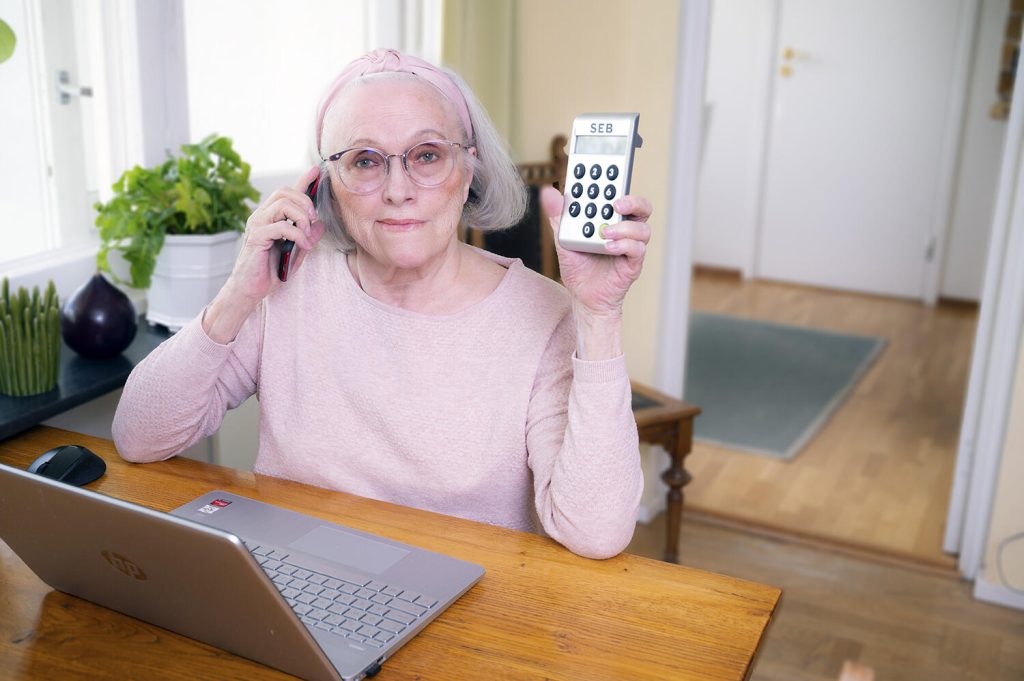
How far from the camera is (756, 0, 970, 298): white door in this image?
189 inches

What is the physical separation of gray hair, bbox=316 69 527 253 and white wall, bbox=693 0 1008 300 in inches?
159

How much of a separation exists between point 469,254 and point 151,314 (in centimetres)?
74

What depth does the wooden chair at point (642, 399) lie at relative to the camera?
2379 millimetres

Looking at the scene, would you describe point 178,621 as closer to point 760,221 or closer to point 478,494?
point 478,494

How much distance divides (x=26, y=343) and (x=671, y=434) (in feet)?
4.91

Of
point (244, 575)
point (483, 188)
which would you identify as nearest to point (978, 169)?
point (483, 188)

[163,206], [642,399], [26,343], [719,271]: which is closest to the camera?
[26,343]

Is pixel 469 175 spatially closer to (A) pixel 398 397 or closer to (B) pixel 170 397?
(A) pixel 398 397

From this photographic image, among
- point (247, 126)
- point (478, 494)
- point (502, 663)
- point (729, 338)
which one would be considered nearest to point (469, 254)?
point (478, 494)

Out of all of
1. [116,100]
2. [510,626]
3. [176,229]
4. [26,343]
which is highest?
[116,100]

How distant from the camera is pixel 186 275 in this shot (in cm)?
173

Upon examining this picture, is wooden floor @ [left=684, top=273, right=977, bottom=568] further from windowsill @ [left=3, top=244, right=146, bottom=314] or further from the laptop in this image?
the laptop

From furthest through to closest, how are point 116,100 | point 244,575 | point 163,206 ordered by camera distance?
point 116,100 < point 163,206 < point 244,575

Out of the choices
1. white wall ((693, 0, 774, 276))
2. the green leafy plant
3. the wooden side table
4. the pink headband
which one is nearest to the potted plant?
the green leafy plant
